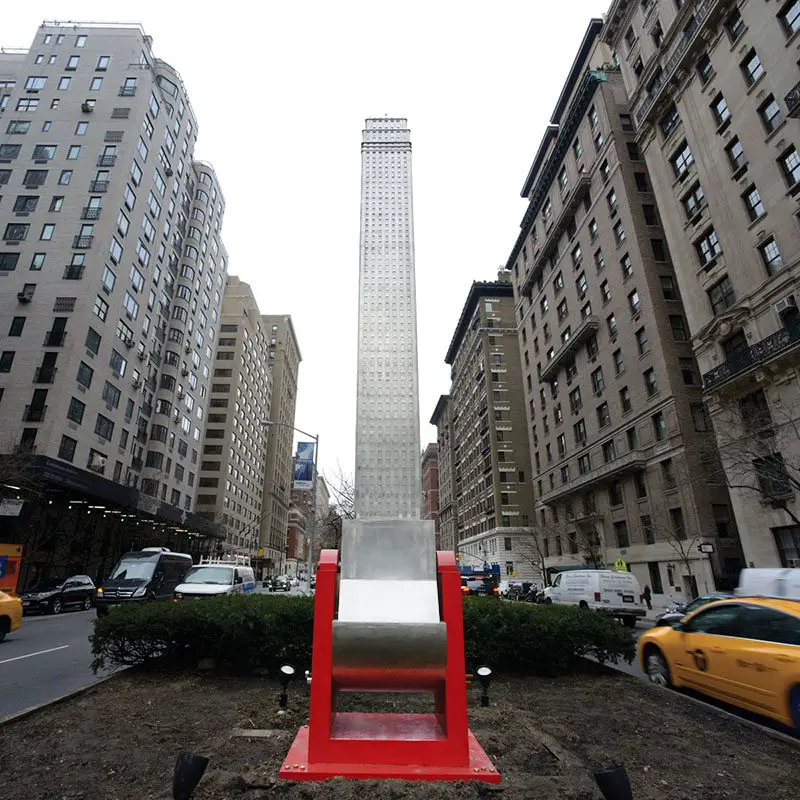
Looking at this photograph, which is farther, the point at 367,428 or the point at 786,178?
the point at 786,178

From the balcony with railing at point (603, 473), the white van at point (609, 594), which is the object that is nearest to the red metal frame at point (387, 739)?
the white van at point (609, 594)

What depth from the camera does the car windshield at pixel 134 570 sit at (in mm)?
20644

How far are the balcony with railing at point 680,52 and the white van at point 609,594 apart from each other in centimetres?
3357

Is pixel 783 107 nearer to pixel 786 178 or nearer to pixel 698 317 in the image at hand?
pixel 786 178

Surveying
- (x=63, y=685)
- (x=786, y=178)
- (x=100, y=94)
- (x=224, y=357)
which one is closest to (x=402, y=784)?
(x=63, y=685)

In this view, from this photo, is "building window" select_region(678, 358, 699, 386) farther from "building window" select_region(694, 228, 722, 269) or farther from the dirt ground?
the dirt ground

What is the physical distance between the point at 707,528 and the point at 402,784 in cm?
3332

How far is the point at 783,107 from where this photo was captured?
25469 millimetres

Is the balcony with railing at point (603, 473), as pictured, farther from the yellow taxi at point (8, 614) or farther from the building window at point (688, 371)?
the yellow taxi at point (8, 614)

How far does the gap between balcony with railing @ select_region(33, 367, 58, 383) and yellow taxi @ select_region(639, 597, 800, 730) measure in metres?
39.8

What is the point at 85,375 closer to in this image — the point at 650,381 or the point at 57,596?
the point at 57,596

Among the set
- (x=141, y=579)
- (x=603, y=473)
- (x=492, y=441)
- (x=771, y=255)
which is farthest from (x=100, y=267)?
(x=492, y=441)

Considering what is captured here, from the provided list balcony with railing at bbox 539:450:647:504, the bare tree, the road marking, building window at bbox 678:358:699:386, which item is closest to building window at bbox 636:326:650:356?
building window at bbox 678:358:699:386

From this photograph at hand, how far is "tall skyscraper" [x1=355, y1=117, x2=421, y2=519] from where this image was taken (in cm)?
564
